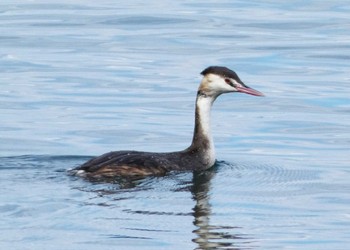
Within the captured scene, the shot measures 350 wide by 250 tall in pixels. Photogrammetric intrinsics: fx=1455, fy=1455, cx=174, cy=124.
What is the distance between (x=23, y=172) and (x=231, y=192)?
78.1 inches

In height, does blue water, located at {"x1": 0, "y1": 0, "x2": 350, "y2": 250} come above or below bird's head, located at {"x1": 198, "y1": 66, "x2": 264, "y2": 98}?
below

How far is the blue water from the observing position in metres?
11.3

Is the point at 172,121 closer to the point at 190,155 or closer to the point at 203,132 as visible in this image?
the point at 203,132

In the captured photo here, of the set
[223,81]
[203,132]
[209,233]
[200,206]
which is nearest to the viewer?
[209,233]

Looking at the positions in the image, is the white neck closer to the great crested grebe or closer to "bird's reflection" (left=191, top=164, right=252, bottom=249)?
the great crested grebe

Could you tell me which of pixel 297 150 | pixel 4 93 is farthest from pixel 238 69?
pixel 297 150

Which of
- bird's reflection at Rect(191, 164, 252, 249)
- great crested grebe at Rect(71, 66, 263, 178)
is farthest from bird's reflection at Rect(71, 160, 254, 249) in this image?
great crested grebe at Rect(71, 66, 263, 178)

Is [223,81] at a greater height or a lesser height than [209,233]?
greater

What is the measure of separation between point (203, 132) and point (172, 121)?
2.37 m

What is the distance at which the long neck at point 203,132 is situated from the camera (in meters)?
14.2

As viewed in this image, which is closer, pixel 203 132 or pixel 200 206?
pixel 200 206

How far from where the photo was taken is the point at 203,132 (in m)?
14.4

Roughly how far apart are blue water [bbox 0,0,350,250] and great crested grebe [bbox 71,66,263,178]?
0.56 feet

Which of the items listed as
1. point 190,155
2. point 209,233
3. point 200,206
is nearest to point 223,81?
point 190,155
